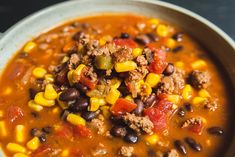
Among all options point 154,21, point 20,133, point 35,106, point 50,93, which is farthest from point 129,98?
point 154,21

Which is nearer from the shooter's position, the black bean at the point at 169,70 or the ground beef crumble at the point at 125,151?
the ground beef crumble at the point at 125,151

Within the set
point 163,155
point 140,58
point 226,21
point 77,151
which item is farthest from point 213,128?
point 226,21

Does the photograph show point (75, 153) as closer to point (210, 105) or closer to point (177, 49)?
point (210, 105)

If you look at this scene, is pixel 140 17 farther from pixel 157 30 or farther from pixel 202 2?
pixel 202 2

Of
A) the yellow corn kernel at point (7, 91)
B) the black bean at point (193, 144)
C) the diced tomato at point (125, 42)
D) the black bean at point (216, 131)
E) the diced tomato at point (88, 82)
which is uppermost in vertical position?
the diced tomato at point (125, 42)

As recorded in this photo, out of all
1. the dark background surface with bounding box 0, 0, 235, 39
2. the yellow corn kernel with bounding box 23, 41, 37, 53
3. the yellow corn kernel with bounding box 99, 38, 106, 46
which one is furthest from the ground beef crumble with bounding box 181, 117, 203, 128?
the dark background surface with bounding box 0, 0, 235, 39

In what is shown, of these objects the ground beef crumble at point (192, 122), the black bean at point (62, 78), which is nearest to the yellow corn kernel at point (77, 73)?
the black bean at point (62, 78)

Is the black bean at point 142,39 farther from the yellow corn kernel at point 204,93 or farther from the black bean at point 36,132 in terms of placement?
the black bean at point 36,132
